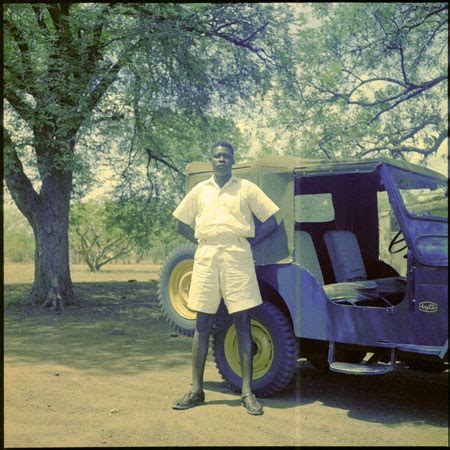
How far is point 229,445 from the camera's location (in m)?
4.21

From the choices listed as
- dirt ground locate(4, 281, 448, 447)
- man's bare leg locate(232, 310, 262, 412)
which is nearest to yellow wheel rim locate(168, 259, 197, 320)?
dirt ground locate(4, 281, 448, 447)

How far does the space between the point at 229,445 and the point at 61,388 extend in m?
2.32

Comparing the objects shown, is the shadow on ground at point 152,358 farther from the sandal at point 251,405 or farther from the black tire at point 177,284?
the black tire at point 177,284

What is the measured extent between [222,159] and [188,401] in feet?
6.66

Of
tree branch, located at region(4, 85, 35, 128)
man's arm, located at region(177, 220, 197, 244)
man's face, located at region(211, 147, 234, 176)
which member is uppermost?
tree branch, located at region(4, 85, 35, 128)

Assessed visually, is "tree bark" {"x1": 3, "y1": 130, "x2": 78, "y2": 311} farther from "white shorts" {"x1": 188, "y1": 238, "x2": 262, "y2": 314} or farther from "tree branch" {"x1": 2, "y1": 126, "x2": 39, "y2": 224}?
"white shorts" {"x1": 188, "y1": 238, "x2": 262, "y2": 314}

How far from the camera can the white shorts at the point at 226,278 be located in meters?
5.12

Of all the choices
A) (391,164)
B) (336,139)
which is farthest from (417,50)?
(391,164)

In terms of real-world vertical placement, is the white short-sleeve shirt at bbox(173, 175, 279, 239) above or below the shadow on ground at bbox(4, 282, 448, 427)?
above

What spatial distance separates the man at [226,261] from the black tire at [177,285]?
851mm

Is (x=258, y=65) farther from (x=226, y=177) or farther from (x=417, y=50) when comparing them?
(x=226, y=177)

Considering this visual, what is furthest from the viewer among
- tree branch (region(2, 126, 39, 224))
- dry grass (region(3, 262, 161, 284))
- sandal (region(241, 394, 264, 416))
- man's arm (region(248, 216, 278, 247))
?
dry grass (region(3, 262, 161, 284))

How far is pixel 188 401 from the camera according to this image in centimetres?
518

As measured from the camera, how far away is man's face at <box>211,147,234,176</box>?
17.1 feet
